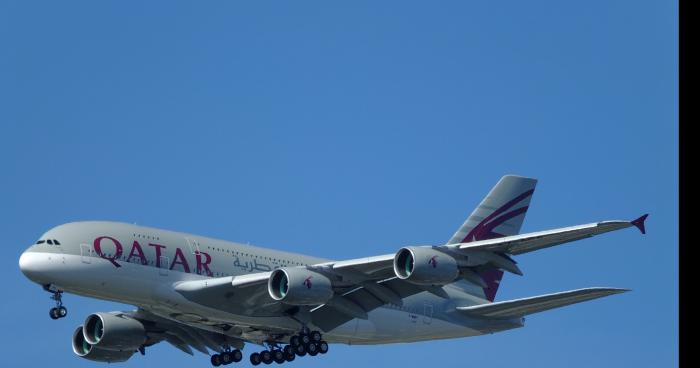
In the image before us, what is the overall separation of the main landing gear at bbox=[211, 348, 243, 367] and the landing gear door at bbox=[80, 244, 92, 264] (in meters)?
9.21

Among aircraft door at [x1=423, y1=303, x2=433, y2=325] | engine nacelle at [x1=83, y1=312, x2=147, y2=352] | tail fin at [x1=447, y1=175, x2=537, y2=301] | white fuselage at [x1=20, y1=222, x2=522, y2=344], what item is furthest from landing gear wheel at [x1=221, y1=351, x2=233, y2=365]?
tail fin at [x1=447, y1=175, x2=537, y2=301]

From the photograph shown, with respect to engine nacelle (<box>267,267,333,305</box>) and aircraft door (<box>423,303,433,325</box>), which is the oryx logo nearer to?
engine nacelle (<box>267,267,333,305</box>)

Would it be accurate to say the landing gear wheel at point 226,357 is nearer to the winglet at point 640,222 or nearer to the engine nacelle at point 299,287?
the engine nacelle at point 299,287

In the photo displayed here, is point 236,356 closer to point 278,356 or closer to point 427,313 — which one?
point 278,356

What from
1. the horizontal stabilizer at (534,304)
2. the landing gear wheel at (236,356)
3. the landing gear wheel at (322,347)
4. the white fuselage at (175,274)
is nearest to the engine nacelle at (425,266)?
the horizontal stabilizer at (534,304)

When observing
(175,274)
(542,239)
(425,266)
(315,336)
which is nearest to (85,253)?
(175,274)

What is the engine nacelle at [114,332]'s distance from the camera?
4112 cm

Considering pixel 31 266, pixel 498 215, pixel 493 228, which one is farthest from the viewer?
pixel 498 215

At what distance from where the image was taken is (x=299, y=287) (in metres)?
35.3

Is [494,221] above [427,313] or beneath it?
above

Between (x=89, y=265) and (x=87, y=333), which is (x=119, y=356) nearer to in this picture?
(x=87, y=333)

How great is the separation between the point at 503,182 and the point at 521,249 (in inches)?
567

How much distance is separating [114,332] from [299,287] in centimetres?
1031
